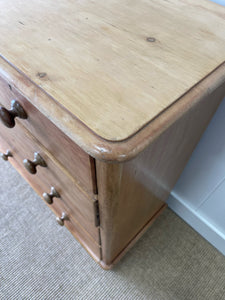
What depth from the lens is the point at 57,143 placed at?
38 cm

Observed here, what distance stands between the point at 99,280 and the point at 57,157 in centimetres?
64

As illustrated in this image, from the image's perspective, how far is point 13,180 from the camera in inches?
42.7

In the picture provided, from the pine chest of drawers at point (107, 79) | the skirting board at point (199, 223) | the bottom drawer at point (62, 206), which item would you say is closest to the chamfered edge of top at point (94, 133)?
the pine chest of drawers at point (107, 79)

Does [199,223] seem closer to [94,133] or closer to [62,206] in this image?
[62,206]

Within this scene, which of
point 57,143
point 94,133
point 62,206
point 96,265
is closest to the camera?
point 94,133

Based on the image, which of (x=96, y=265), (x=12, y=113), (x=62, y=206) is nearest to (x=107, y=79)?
(x=12, y=113)

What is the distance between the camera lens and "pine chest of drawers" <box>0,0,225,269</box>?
266 mm

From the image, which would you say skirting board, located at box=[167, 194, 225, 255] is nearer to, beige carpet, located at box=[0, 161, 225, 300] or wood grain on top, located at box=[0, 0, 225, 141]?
beige carpet, located at box=[0, 161, 225, 300]

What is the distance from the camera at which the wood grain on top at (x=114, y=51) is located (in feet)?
0.91

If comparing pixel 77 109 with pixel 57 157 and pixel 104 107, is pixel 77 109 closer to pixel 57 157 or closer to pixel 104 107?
pixel 104 107

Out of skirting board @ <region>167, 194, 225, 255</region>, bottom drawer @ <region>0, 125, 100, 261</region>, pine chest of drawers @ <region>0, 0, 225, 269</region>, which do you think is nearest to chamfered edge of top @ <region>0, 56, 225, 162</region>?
pine chest of drawers @ <region>0, 0, 225, 269</region>

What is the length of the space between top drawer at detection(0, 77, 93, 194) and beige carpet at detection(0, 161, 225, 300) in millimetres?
616

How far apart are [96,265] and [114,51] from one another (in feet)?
2.68

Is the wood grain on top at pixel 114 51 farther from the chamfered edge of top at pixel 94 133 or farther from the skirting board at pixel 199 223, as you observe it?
the skirting board at pixel 199 223
